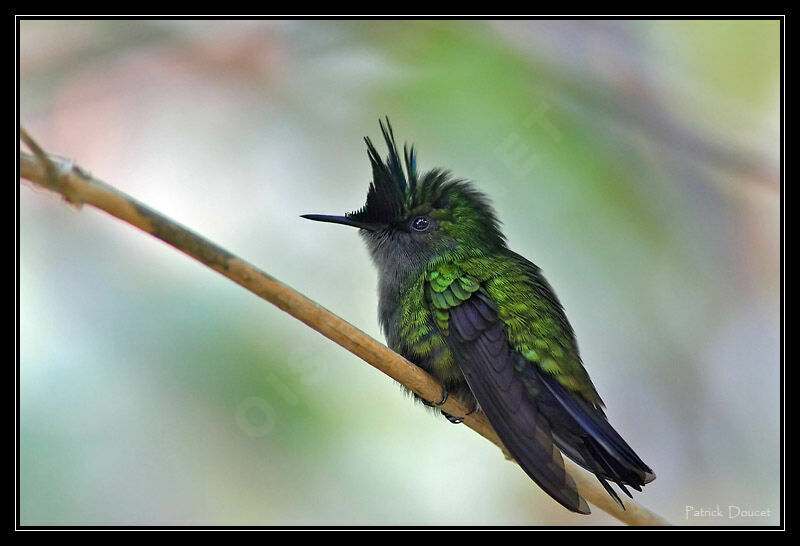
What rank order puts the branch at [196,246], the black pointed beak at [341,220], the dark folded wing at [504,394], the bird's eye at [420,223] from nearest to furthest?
1. the branch at [196,246]
2. the dark folded wing at [504,394]
3. the black pointed beak at [341,220]
4. the bird's eye at [420,223]

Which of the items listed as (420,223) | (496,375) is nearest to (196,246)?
(496,375)

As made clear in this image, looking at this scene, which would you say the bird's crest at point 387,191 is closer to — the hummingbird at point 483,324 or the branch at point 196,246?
the hummingbird at point 483,324

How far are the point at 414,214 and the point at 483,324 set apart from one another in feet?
2.30

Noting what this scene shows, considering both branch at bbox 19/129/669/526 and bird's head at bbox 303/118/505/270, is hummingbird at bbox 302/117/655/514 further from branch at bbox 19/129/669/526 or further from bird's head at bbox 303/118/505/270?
branch at bbox 19/129/669/526

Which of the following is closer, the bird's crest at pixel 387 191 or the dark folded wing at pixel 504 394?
the dark folded wing at pixel 504 394

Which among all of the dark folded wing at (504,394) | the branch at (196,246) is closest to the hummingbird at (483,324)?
the dark folded wing at (504,394)

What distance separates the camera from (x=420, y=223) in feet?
11.1

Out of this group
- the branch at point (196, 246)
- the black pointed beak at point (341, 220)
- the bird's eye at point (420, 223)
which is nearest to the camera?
the branch at point (196, 246)

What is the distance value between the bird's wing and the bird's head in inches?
10.1

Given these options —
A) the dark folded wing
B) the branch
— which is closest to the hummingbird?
the dark folded wing

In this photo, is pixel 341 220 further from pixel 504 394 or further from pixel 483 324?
pixel 504 394

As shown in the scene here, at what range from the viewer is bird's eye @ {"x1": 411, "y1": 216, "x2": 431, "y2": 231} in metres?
3.37

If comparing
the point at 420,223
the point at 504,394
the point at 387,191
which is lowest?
the point at 504,394

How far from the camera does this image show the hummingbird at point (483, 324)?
8.88ft
